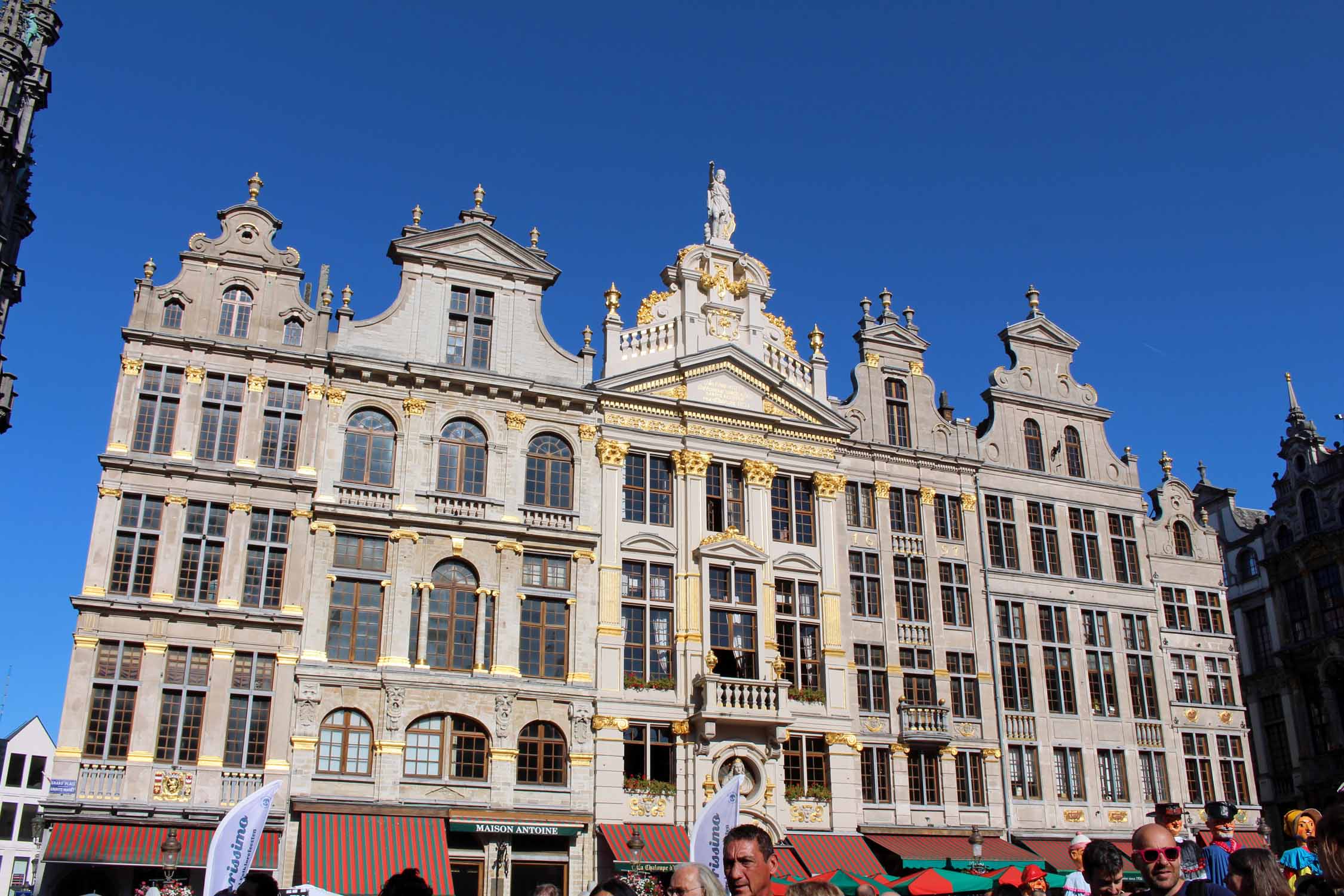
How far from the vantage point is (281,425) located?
31.9 meters

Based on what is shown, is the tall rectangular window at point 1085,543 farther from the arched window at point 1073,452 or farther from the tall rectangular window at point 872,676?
the tall rectangular window at point 872,676

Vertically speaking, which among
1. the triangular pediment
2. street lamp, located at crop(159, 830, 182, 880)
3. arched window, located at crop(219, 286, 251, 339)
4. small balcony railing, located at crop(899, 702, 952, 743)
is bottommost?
street lamp, located at crop(159, 830, 182, 880)

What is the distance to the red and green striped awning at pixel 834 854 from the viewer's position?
3231 centimetres

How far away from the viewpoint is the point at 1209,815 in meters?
14.2

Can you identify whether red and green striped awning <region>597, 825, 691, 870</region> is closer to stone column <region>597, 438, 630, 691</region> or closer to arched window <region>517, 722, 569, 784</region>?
arched window <region>517, 722, 569, 784</region>

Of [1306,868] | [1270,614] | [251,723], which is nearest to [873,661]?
[251,723]

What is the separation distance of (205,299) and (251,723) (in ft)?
36.4

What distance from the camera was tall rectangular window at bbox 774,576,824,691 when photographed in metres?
35.0

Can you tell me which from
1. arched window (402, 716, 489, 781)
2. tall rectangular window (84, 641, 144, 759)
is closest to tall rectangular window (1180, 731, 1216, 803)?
arched window (402, 716, 489, 781)

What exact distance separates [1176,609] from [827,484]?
13556mm

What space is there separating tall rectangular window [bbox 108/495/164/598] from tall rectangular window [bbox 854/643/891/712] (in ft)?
62.8

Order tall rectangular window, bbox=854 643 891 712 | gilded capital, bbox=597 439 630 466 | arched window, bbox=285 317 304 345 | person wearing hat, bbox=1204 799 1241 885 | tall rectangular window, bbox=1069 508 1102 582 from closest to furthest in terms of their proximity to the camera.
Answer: person wearing hat, bbox=1204 799 1241 885 → arched window, bbox=285 317 304 345 → gilded capital, bbox=597 439 630 466 → tall rectangular window, bbox=854 643 891 712 → tall rectangular window, bbox=1069 508 1102 582

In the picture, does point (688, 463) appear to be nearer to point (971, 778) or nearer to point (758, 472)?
point (758, 472)

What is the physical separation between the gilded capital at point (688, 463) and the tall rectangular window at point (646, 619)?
2810mm
